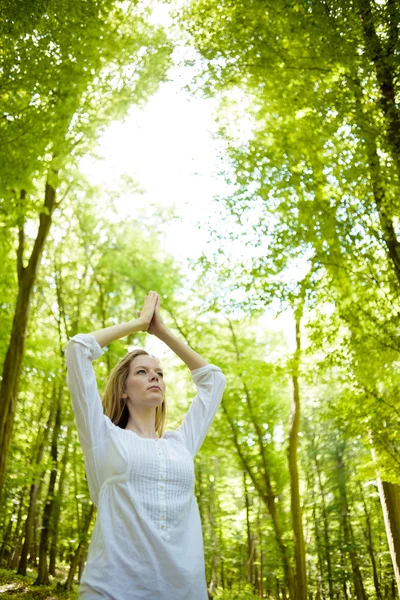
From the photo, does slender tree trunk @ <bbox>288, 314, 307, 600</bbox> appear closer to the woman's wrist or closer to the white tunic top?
the woman's wrist

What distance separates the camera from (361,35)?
4.21 metres

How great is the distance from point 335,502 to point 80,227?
550 inches

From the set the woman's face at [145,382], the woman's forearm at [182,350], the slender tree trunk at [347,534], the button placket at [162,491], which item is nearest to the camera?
the button placket at [162,491]

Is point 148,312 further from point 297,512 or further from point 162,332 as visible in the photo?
point 297,512

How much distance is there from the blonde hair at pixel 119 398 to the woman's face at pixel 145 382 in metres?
0.03

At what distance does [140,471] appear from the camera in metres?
1.59

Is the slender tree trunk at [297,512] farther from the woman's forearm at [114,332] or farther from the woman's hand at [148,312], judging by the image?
the woman's forearm at [114,332]

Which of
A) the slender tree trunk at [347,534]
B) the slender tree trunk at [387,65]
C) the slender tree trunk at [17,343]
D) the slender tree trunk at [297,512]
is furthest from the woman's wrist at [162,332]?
the slender tree trunk at [347,534]

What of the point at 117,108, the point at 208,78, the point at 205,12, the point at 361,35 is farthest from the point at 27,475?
the point at 361,35

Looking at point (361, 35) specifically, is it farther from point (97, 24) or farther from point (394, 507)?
point (394, 507)

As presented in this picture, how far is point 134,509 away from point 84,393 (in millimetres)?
387

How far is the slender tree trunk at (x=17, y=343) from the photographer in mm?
6008

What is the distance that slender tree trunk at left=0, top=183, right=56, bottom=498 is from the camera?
19.7 ft

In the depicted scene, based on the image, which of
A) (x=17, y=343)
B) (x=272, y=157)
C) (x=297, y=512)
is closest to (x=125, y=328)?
(x=272, y=157)
